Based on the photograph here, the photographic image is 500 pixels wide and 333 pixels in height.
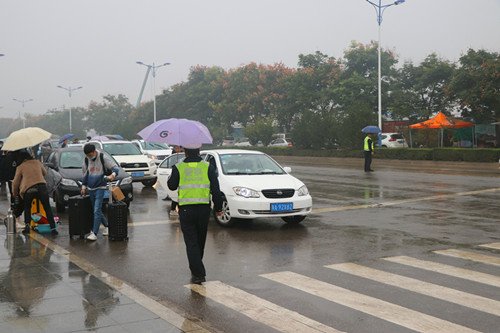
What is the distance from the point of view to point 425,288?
625 centimetres

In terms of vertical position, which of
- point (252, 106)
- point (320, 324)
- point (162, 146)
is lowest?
point (320, 324)

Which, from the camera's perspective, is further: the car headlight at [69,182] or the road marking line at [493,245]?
the car headlight at [69,182]

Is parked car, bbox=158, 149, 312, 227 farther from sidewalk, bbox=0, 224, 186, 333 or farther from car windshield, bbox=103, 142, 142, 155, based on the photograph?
car windshield, bbox=103, 142, 142, 155

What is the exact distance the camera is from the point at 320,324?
5086 millimetres

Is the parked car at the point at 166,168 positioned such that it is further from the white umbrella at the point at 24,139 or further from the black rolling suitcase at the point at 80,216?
the white umbrella at the point at 24,139

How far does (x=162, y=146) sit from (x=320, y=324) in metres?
22.1

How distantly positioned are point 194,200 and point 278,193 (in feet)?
12.7

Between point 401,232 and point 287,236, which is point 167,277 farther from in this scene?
point 401,232

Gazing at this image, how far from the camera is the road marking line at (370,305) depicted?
4979 mm

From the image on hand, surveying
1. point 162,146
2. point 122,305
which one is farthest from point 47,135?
point 162,146

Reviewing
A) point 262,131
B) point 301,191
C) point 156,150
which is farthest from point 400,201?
point 262,131

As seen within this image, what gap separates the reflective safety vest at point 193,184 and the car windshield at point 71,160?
26.1 ft

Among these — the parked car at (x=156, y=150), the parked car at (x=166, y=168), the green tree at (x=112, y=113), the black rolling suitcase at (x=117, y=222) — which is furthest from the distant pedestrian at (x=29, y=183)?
the green tree at (x=112, y=113)

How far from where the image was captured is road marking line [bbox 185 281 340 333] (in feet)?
16.5
